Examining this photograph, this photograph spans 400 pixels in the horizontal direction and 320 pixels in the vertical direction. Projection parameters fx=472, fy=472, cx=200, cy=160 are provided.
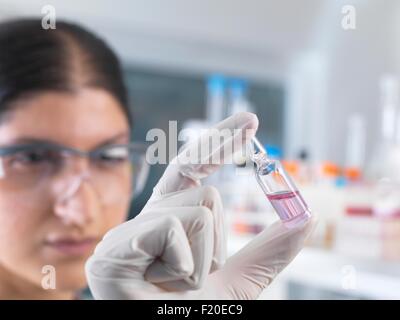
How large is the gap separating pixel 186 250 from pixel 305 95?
3.90 ft

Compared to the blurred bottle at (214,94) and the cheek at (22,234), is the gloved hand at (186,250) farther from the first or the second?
the blurred bottle at (214,94)

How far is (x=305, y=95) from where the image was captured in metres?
1.45

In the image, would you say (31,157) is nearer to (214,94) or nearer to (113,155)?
(113,155)

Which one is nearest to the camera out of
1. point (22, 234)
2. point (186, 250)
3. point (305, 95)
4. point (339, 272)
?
point (186, 250)

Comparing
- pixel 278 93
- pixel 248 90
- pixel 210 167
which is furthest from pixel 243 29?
pixel 210 167

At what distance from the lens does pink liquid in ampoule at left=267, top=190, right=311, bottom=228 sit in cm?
39

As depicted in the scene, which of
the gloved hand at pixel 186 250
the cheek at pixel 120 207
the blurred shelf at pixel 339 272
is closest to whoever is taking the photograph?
the gloved hand at pixel 186 250

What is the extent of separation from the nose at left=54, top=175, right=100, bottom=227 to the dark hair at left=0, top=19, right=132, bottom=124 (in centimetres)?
11

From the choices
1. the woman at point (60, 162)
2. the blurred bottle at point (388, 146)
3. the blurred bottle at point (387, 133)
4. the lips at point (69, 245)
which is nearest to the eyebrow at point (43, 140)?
the woman at point (60, 162)

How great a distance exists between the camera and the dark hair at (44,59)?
51cm

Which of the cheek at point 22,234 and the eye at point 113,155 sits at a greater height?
the eye at point 113,155

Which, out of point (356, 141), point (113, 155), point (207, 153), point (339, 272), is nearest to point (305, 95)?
point (356, 141)

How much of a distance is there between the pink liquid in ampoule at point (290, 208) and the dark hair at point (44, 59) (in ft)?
0.87
